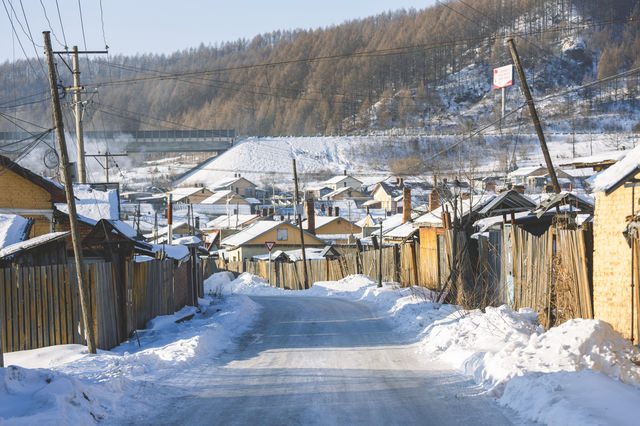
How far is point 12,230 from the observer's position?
603 inches

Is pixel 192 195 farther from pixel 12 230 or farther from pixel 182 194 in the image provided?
pixel 12 230

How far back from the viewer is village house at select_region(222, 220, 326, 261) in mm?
58031

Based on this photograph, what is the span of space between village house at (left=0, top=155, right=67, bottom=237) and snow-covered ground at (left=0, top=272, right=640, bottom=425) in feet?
29.4

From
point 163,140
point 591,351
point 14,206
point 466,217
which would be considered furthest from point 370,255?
point 163,140

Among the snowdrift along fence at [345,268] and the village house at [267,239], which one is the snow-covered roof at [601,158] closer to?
the snowdrift along fence at [345,268]

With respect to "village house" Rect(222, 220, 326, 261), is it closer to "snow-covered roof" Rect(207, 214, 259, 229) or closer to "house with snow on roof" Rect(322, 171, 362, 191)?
"snow-covered roof" Rect(207, 214, 259, 229)

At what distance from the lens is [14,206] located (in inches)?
850

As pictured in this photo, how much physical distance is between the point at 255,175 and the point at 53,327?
117549 millimetres

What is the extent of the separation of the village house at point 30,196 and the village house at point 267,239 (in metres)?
35.3

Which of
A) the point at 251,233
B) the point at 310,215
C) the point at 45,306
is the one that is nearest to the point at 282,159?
the point at 310,215

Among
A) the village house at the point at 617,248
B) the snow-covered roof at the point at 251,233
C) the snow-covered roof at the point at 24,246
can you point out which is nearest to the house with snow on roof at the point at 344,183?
the snow-covered roof at the point at 251,233

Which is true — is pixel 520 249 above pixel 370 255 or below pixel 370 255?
above

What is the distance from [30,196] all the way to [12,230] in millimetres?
7119

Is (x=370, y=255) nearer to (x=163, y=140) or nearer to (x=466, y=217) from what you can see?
(x=466, y=217)
